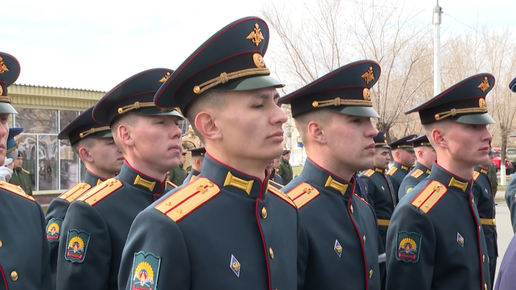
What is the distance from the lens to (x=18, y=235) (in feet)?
9.46

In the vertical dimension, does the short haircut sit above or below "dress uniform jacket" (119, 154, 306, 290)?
above

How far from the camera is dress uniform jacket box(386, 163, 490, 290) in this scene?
11.3ft

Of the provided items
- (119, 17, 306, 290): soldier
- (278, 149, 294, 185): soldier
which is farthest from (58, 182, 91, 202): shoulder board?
(278, 149, 294, 185): soldier

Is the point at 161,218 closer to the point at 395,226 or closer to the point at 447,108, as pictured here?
the point at 395,226

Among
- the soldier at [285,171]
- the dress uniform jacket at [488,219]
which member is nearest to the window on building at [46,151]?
the soldier at [285,171]

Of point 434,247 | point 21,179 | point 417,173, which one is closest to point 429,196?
point 434,247

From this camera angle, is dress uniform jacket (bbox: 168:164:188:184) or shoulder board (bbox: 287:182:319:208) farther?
dress uniform jacket (bbox: 168:164:188:184)

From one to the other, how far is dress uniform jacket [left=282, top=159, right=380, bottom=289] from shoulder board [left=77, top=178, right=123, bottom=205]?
3.66 feet

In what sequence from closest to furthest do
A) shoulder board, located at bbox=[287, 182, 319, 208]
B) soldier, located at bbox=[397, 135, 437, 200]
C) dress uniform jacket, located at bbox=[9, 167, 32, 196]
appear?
shoulder board, located at bbox=[287, 182, 319, 208] < soldier, located at bbox=[397, 135, 437, 200] < dress uniform jacket, located at bbox=[9, 167, 32, 196]

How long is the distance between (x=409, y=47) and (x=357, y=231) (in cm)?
1602

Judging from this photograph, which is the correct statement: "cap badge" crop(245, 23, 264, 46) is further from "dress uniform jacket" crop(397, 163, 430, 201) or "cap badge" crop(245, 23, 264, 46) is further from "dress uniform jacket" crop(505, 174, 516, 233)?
"dress uniform jacket" crop(397, 163, 430, 201)

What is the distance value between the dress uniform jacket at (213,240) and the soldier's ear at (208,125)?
0.12 metres

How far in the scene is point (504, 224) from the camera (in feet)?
43.8

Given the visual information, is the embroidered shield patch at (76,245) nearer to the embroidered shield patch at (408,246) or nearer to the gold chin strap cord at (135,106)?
the gold chin strap cord at (135,106)
